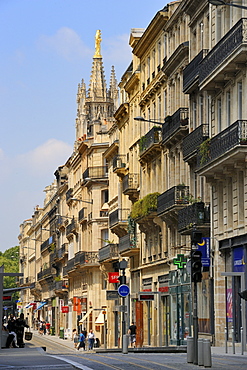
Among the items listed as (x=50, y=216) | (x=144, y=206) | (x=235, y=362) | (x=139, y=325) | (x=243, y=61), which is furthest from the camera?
(x=50, y=216)

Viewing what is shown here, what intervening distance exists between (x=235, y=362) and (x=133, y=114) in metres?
39.6

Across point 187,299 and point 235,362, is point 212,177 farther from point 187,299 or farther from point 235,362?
point 235,362

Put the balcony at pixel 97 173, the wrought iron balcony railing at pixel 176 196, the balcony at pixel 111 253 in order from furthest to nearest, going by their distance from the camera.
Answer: the balcony at pixel 97 173 < the balcony at pixel 111 253 < the wrought iron balcony railing at pixel 176 196

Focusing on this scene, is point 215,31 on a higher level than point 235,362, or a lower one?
higher

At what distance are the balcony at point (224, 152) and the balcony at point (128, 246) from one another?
2136 cm

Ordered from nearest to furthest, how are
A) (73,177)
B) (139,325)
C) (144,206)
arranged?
(144,206), (139,325), (73,177)

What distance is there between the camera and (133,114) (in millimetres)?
65000

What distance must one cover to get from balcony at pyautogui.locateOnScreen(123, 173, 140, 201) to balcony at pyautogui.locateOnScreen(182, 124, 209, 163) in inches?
683

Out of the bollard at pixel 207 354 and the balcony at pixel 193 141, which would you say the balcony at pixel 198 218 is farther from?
the bollard at pixel 207 354

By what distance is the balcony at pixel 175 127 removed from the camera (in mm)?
46844

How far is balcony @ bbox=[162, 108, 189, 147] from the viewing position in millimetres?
46844

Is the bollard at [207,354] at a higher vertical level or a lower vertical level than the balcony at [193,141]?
lower

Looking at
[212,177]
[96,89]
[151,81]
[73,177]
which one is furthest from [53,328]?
[212,177]

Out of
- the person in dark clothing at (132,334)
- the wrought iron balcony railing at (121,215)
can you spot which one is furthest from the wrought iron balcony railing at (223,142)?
the wrought iron balcony railing at (121,215)
